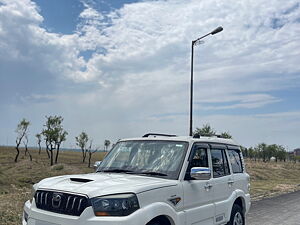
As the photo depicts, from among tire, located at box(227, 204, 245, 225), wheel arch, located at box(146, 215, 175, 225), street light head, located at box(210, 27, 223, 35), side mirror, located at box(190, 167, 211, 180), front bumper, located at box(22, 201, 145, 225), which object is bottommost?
tire, located at box(227, 204, 245, 225)

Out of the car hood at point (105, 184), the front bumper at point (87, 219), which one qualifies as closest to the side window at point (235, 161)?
the car hood at point (105, 184)

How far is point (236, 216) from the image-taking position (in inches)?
269

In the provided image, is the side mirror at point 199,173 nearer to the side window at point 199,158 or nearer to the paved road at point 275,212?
the side window at point 199,158

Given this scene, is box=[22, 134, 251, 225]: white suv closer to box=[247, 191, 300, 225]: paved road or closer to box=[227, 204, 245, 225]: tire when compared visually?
box=[227, 204, 245, 225]: tire

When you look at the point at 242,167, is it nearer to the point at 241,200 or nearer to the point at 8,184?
the point at 241,200

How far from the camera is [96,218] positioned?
3934mm

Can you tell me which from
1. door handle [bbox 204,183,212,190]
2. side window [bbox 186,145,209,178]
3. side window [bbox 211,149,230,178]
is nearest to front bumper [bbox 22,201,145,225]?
side window [bbox 186,145,209,178]

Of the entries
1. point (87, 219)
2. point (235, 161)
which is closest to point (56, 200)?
point (87, 219)

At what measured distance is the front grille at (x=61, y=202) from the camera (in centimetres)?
401

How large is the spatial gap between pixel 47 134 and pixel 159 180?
1302 inches

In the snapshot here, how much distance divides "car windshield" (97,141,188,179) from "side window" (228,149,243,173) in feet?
6.15

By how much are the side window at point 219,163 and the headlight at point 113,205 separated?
8.13ft

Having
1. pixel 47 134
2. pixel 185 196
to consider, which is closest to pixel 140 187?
pixel 185 196

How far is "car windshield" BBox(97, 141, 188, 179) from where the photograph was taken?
5203 mm
